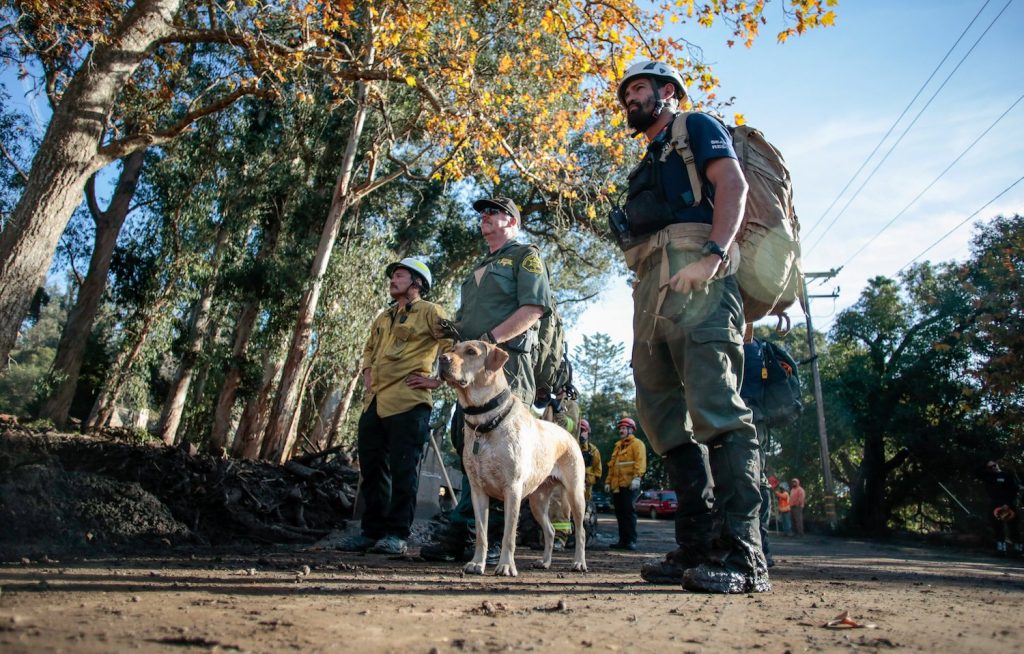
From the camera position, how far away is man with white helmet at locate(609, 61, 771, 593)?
3350 mm

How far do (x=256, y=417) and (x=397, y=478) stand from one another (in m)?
12.2

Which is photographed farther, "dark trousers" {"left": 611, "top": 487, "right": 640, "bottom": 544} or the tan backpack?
"dark trousers" {"left": 611, "top": 487, "right": 640, "bottom": 544}

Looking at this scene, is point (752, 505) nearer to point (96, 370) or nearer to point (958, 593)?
point (958, 593)

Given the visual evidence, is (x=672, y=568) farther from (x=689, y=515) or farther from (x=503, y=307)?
(x=503, y=307)

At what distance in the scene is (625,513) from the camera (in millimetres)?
10188

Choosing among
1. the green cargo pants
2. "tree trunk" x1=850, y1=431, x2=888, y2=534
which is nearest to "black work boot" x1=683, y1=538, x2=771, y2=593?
the green cargo pants

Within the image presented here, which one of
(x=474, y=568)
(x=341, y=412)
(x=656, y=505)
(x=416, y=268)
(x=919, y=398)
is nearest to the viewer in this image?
(x=474, y=568)

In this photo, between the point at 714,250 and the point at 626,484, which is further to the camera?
the point at 626,484

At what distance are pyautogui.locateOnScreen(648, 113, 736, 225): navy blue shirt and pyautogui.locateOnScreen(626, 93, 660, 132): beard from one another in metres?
0.17

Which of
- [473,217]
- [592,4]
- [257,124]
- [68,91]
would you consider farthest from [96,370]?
[592,4]

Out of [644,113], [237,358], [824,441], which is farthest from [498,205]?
[824,441]

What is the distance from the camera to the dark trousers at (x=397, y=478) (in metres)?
5.57

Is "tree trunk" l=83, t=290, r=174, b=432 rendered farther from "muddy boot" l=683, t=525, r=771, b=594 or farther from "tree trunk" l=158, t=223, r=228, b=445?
"muddy boot" l=683, t=525, r=771, b=594

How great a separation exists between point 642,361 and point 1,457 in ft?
17.4
